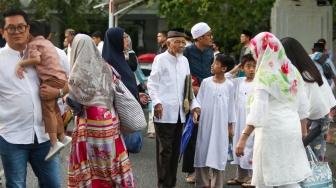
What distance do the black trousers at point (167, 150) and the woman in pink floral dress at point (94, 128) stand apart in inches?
64.7

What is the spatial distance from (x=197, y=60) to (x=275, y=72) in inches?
124

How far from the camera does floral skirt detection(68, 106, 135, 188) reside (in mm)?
7426

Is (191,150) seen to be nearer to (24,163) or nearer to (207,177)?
(207,177)

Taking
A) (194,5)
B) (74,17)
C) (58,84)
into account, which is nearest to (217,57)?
(58,84)

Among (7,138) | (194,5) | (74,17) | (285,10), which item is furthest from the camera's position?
(74,17)

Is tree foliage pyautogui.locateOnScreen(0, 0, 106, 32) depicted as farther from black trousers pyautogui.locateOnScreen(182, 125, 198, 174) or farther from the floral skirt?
the floral skirt

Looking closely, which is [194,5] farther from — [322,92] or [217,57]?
[322,92]

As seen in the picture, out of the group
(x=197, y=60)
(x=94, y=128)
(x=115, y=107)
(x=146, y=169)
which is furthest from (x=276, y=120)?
(x=146, y=169)

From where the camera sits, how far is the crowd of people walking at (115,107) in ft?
21.8

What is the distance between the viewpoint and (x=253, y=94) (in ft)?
22.9

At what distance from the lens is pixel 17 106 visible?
6613 millimetres

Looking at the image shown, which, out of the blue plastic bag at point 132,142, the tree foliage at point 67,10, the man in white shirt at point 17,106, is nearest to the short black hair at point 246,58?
the blue plastic bag at point 132,142

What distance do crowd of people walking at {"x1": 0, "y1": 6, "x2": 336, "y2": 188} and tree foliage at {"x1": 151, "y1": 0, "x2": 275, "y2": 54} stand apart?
1117 cm

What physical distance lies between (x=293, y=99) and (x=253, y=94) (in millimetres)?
359
